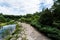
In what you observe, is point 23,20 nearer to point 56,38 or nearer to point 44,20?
point 44,20

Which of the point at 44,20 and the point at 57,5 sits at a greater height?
the point at 57,5

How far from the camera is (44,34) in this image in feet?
34.4

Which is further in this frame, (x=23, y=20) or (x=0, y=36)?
(x=23, y=20)

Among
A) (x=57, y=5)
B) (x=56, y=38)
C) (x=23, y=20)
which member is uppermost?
(x=57, y=5)

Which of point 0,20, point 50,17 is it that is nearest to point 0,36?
point 50,17

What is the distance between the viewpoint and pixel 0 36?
1104cm

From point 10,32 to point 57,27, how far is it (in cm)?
346

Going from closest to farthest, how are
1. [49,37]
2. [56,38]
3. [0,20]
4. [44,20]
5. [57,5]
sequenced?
[56,38], [49,37], [57,5], [44,20], [0,20]

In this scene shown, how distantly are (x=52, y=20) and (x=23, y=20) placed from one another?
8757mm

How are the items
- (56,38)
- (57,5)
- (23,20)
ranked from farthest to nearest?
(23,20) < (57,5) < (56,38)

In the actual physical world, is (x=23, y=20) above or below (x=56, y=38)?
below

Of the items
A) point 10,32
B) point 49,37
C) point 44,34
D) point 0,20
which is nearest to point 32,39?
point 49,37

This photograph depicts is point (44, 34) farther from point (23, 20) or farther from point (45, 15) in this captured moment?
point (23, 20)

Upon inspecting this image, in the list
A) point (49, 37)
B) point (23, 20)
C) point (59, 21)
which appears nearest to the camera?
point (49, 37)
